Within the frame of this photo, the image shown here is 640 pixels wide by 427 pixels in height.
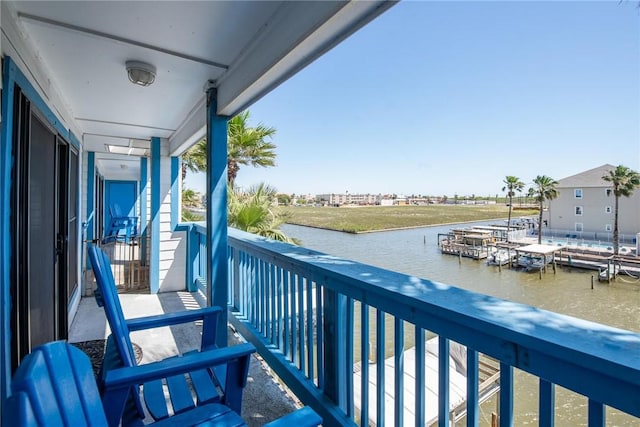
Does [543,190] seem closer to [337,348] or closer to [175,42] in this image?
[337,348]

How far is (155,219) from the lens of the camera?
4531 mm

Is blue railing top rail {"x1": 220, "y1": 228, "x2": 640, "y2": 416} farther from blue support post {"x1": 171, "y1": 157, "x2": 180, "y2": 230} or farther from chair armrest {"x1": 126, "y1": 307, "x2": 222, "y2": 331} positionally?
blue support post {"x1": 171, "y1": 157, "x2": 180, "y2": 230}

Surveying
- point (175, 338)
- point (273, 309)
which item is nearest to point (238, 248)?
point (273, 309)

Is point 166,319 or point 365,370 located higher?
point 166,319

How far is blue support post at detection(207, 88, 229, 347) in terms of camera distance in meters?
2.79

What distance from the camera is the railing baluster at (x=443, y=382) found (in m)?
1.14

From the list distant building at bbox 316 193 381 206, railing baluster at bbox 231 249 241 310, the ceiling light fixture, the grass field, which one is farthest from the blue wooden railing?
distant building at bbox 316 193 381 206

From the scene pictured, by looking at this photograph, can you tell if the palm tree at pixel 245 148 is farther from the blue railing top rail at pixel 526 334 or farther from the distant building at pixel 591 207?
the distant building at pixel 591 207

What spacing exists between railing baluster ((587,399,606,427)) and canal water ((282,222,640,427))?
19.8ft

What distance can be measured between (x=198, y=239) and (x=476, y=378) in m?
4.18

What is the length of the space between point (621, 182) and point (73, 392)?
23.5 metres

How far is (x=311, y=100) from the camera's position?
1545 centimetres

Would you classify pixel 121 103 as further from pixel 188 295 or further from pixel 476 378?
pixel 476 378

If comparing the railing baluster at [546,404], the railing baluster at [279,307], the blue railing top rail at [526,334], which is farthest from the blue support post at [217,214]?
the railing baluster at [546,404]
